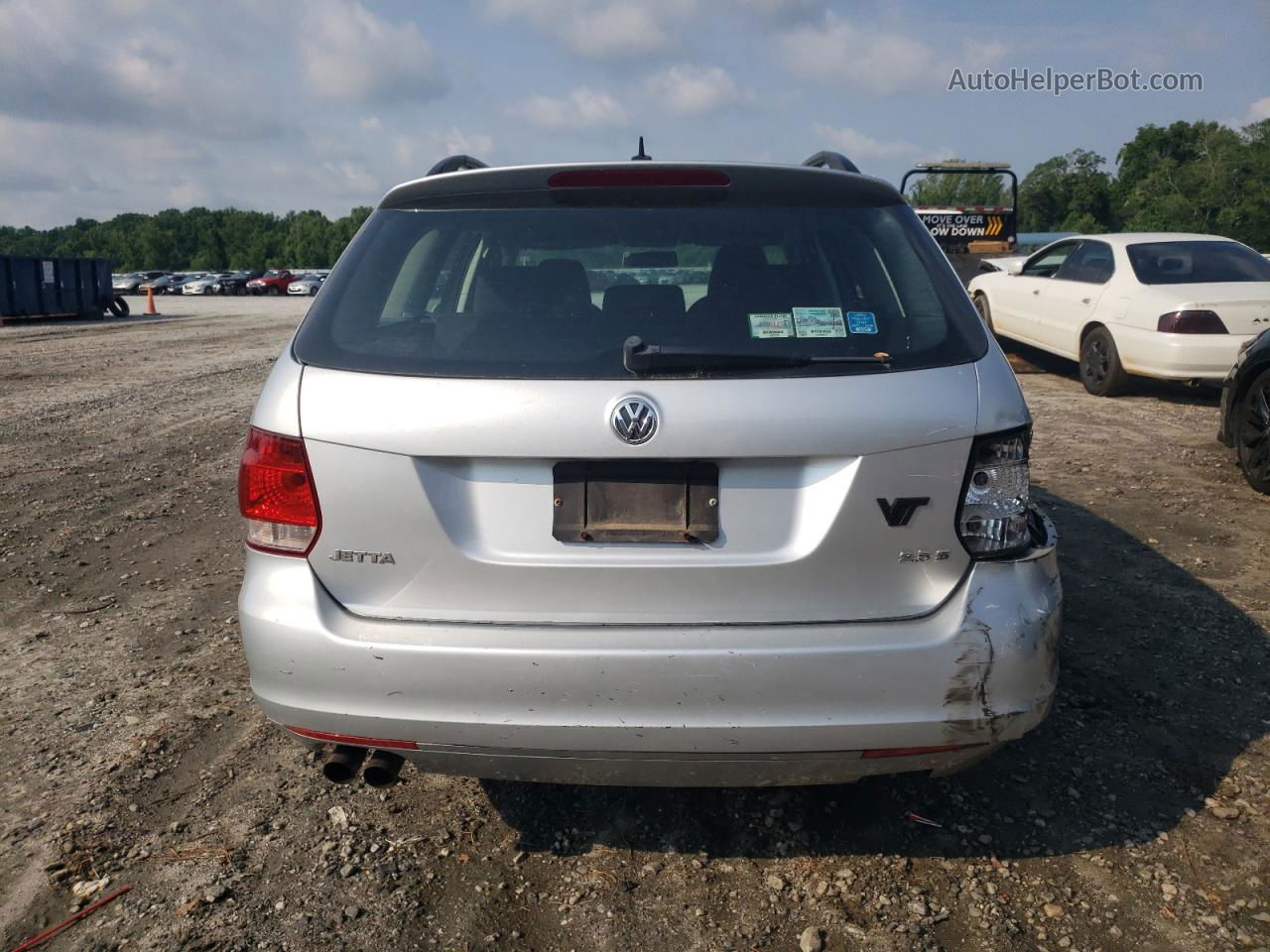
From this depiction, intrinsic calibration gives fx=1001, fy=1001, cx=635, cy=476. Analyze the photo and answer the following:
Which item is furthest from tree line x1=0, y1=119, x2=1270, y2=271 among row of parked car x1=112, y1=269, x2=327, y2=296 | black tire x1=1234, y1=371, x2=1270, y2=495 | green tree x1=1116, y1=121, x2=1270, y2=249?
black tire x1=1234, y1=371, x2=1270, y2=495

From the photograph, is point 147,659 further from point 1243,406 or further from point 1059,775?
point 1243,406

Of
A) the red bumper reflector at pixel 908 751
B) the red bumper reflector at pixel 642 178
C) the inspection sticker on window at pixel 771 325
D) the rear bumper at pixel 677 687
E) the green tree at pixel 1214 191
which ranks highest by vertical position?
the green tree at pixel 1214 191

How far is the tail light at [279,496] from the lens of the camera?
2346mm

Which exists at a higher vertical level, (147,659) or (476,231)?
(476,231)

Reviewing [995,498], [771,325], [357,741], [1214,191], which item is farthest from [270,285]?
[995,498]

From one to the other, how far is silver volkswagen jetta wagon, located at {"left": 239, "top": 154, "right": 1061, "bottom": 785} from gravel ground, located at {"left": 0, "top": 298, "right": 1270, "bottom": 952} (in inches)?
16.3

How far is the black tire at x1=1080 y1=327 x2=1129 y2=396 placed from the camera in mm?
9781

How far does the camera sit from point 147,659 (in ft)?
13.0

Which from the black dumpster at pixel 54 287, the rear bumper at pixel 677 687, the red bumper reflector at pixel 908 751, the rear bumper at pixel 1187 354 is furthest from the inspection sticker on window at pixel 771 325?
the black dumpster at pixel 54 287

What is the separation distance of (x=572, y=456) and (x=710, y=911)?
1.22m

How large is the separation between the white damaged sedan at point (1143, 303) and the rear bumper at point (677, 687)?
7895mm

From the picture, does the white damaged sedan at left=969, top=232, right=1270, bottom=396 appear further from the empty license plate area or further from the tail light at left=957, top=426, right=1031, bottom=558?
the empty license plate area

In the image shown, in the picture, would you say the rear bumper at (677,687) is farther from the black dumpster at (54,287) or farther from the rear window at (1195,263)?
the black dumpster at (54,287)

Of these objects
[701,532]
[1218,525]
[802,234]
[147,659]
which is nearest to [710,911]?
[701,532]
